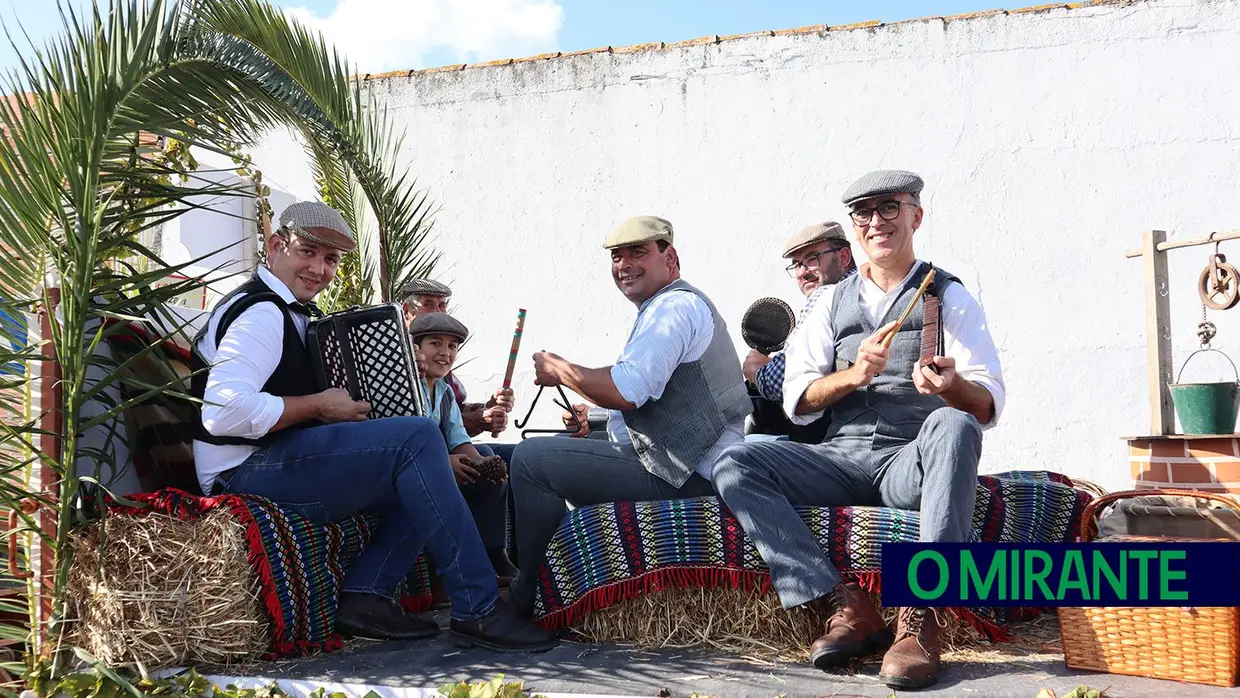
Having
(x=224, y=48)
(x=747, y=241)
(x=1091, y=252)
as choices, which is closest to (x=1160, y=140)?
(x=1091, y=252)

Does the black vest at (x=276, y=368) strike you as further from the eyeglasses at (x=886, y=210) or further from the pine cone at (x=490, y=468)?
the eyeglasses at (x=886, y=210)

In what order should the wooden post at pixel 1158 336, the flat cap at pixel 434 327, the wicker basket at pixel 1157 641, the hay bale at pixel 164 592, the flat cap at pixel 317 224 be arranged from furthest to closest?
the wooden post at pixel 1158 336
the flat cap at pixel 434 327
the flat cap at pixel 317 224
the hay bale at pixel 164 592
the wicker basket at pixel 1157 641

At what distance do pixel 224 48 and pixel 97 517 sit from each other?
2280mm

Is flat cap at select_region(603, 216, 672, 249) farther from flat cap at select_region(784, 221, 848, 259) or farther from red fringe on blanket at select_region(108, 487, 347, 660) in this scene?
red fringe on blanket at select_region(108, 487, 347, 660)

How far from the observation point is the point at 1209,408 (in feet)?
17.7

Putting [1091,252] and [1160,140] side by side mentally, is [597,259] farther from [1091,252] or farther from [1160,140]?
[1160,140]

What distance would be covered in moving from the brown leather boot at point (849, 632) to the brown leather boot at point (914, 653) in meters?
0.08

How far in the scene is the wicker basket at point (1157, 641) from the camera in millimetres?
2729

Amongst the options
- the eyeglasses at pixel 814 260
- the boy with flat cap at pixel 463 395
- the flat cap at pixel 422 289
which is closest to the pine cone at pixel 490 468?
the boy with flat cap at pixel 463 395

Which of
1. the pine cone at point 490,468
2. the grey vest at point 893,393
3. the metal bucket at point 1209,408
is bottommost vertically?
the pine cone at point 490,468

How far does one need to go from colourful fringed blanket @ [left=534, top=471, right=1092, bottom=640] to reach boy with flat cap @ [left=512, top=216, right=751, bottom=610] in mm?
69

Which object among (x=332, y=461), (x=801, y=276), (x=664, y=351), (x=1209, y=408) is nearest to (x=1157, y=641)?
(x=664, y=351)

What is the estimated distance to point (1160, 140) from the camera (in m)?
7.98

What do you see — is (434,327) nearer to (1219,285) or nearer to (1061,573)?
(1061,573)
